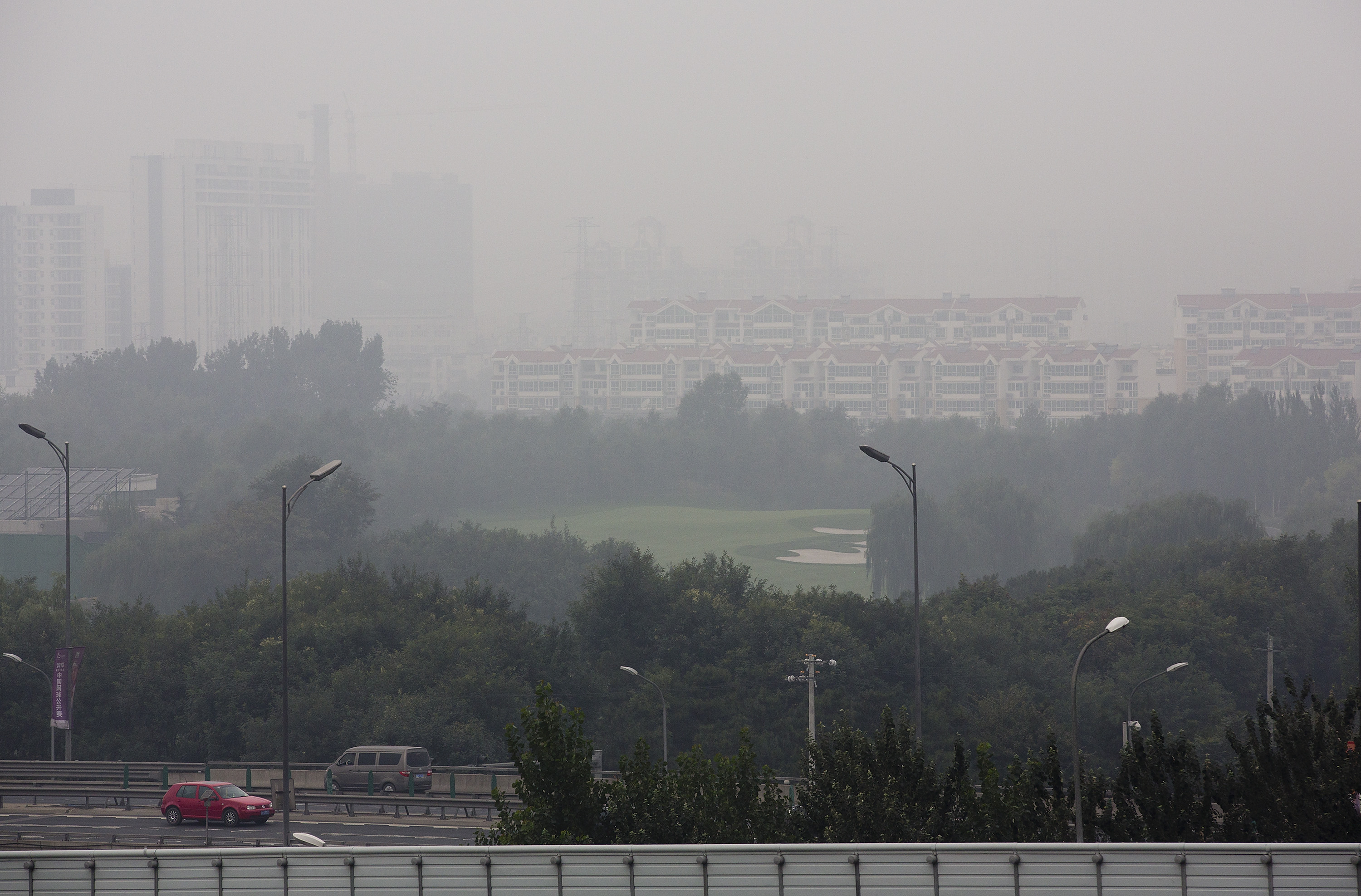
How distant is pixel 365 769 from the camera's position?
39.2m

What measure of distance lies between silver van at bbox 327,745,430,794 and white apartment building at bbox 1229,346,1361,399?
17157cm

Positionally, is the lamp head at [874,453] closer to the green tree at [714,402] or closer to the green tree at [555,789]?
the green tree at [555,789]

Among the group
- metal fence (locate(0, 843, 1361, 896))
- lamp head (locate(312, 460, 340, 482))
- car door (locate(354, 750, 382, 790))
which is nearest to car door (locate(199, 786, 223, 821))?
car door (locate(354, 750, 382, 790))

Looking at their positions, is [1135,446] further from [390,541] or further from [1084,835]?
[1084,835]

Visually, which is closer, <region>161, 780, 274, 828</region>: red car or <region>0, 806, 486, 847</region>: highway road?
<region>0, 806, 486, 847</region>: highway road

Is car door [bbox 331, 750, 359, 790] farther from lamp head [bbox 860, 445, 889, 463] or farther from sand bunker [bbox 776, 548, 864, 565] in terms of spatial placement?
sand bunker [bbox 776, 548, 864, 565]

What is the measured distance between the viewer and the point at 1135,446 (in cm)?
16762

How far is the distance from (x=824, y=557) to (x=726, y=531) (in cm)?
1609

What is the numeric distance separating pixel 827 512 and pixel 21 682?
385 feet

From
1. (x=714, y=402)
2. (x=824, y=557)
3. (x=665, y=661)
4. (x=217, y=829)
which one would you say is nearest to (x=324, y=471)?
(x=217, y=829)

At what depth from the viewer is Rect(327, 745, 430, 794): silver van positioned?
39.0 meters

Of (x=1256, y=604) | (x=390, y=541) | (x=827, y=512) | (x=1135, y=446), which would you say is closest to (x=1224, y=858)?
(x=1256, y=604)

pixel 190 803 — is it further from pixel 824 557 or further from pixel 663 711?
pixel 824 557

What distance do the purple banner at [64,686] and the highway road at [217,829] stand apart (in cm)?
538
